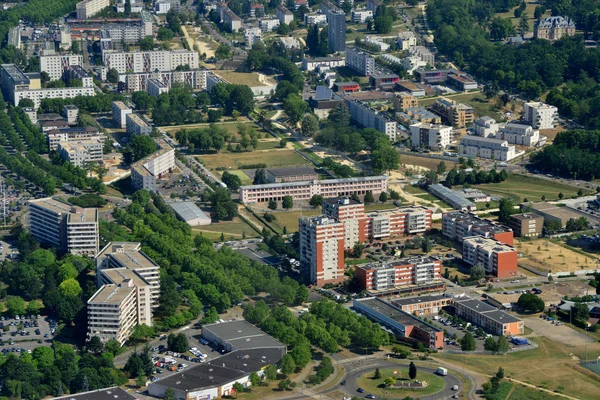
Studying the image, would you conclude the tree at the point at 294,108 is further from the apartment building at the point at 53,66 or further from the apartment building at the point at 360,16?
the apartment building at the point at 360,16

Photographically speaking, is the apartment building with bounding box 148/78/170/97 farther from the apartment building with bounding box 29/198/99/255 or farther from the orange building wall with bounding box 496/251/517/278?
the orange building wall with bounding box 496/251/517/278

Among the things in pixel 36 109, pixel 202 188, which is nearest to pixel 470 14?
pixel 36 109

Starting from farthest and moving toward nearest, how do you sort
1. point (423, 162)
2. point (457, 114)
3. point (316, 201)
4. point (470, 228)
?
point (457, 114) < point (423, 162) < point (316, 201) < point (470, 228)

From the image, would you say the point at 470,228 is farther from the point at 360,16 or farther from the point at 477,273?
the point at 360,16

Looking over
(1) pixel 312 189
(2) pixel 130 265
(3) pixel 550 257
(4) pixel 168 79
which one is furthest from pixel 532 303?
(4) pixel 168 79

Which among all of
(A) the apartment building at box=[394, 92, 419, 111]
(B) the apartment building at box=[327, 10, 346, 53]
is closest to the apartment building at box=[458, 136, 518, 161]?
(A) the apartment building at box=[394, 92, 419, 111]

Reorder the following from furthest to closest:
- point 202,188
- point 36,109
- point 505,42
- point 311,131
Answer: point 505,42, point 36,109, point 311,131, point 202,188

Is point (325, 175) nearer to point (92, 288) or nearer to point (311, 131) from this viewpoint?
point (311, 131)
